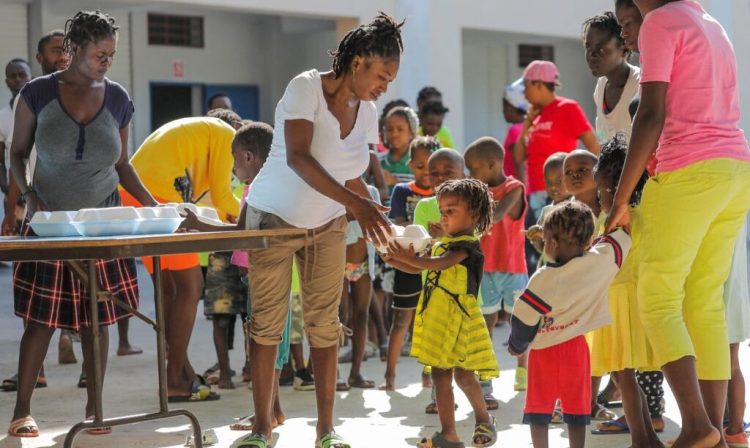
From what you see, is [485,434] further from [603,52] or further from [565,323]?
A: [603,52]

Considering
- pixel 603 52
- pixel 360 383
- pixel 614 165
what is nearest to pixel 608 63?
pixel 603 52

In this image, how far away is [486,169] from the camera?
654cm

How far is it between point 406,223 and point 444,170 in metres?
0.87

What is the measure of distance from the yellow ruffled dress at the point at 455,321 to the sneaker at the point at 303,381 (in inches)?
60.3

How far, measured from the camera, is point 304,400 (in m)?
6.15

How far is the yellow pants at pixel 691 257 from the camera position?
4320 millimetres

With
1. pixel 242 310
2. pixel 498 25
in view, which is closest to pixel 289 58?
pixel 498 25

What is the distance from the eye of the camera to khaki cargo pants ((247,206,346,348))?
4.74m

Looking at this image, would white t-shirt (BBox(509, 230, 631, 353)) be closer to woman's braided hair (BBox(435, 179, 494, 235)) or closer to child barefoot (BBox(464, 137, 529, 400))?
woman's braided hair (BBox(435, 179, 494, 235))

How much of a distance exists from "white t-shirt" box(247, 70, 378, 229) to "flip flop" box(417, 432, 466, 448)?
1.01 metres

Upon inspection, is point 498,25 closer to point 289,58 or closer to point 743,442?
point 289,58

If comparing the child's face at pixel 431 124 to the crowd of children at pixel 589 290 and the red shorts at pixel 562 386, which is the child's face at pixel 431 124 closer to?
the crowd of children at pixel 589 290

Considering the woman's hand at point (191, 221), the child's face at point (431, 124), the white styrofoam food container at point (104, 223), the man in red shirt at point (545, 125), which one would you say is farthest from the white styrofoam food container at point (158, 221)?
the child's face at point (431, 124)

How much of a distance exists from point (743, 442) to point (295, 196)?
2.07 meters
